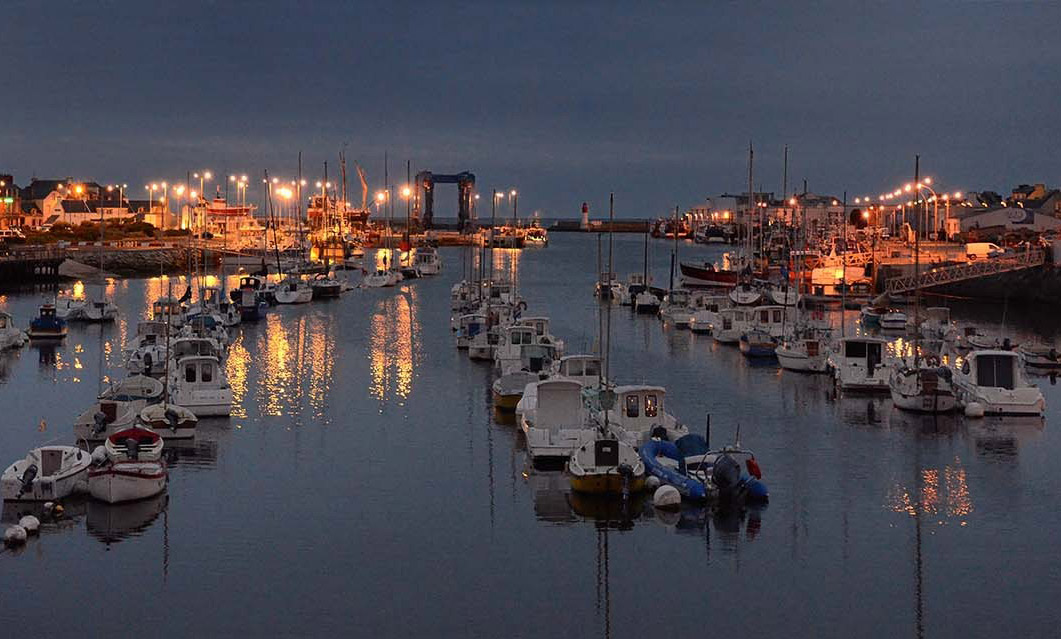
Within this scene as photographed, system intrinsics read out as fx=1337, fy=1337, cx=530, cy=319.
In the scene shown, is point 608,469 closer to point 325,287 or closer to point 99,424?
point 99,424

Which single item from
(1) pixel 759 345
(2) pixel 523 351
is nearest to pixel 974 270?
(1) pixel 759 345

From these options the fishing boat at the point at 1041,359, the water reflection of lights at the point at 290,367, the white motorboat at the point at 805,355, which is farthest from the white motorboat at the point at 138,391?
the fishing boat at the point at 1041,359

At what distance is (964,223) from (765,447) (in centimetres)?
8914

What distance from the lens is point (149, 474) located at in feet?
82.4

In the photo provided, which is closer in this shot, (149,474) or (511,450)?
(149,474)

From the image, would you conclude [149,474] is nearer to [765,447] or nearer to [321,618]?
[321,618]

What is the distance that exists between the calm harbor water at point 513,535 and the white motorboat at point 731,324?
46.3 ft

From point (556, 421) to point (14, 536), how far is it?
11.2 meters

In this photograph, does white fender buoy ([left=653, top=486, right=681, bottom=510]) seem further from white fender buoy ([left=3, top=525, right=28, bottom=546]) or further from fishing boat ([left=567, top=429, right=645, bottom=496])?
white fender buoy ([left=3, top=525, right=28, bottom=546])

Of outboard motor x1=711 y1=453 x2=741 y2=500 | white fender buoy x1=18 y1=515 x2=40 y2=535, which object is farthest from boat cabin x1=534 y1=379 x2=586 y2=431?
white fender buoy x1=18 y1=515 x2=40 y2=535

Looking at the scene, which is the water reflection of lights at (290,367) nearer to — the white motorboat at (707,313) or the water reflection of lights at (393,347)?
the water reflection of lights at (393,347)

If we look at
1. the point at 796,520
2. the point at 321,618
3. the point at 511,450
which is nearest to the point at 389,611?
the point at 321,618

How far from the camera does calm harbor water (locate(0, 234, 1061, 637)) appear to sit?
20.1m

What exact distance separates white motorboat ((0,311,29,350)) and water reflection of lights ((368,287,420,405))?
13181 millimetres
